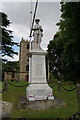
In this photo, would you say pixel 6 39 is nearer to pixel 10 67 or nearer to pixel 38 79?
pixel 10 67

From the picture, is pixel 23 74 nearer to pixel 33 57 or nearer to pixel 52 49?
pixel 52 49

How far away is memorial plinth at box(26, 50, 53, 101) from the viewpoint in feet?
26.0

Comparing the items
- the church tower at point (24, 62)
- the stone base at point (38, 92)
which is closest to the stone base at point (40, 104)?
the stone base at point (38, 92)

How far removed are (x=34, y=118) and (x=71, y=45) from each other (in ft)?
33.5

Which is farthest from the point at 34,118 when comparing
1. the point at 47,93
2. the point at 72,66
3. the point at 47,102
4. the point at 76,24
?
the point at 72,66

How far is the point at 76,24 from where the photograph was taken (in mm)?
12289

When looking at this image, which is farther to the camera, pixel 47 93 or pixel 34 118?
pixel 47 93

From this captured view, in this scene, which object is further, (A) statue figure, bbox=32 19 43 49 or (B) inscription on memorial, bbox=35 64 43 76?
(A) statue figure, bbox=32 19 43 49

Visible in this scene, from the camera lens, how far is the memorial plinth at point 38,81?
26.0 ft

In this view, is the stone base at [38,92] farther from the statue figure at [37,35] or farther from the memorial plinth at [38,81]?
the statue figure at [37,35]

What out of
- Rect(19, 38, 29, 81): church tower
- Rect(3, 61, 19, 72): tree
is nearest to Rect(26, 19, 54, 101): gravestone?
Rect(3, 61, 19, 72): tree

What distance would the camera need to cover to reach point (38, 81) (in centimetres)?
826

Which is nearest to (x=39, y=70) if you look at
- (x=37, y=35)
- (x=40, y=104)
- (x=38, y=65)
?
(x=38, y=65)

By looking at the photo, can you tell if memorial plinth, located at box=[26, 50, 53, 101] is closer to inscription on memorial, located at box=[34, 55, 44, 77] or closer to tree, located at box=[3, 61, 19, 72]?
inscription on memorial, located at box=[34, 55, 44, 77]
